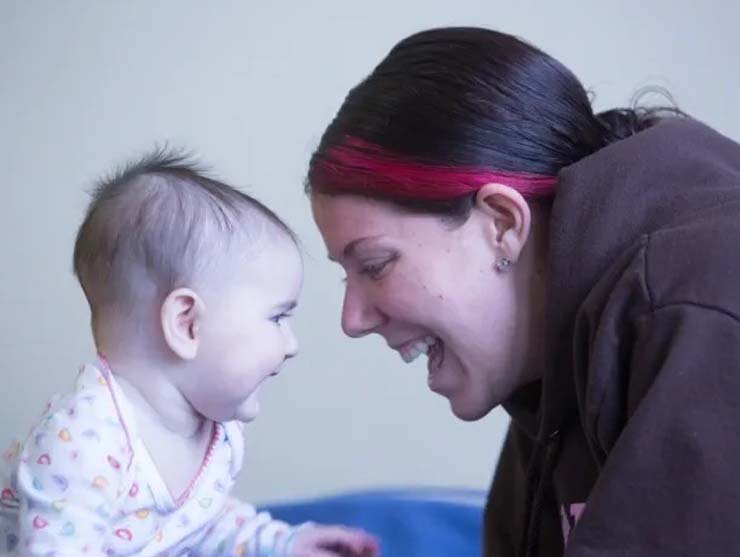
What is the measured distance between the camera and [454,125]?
0.76 meters

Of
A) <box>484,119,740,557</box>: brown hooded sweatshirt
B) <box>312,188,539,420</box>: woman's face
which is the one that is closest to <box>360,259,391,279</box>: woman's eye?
<box>312,188,539,420</box>: woman's face

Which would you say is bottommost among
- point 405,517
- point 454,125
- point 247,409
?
point 405,517

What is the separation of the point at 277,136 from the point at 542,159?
2.41 feet

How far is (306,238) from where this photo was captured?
1479 millimetres

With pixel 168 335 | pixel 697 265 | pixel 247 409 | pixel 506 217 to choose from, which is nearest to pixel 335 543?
pixel 247 409

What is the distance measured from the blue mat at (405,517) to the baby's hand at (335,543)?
0.94 feet

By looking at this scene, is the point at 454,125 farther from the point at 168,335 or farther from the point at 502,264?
the point at 168,335

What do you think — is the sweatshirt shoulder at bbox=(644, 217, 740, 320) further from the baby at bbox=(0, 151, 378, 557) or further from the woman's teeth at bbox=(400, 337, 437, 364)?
the baby at bbox=(0, 151, 378, 557)

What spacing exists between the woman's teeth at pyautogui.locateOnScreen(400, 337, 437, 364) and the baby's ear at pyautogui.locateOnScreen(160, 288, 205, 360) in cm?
18

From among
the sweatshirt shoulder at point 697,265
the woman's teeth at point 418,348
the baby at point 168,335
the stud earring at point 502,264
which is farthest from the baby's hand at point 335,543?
the sweatshirt shoulder at point 697,265

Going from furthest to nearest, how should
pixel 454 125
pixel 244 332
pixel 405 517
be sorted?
pixel 405 517 → pixel 244 332 → pixel 454 125

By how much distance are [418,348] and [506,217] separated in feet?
0.50

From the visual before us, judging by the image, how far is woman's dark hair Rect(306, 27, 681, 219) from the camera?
30.1 inches

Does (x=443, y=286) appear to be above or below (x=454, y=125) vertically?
below
